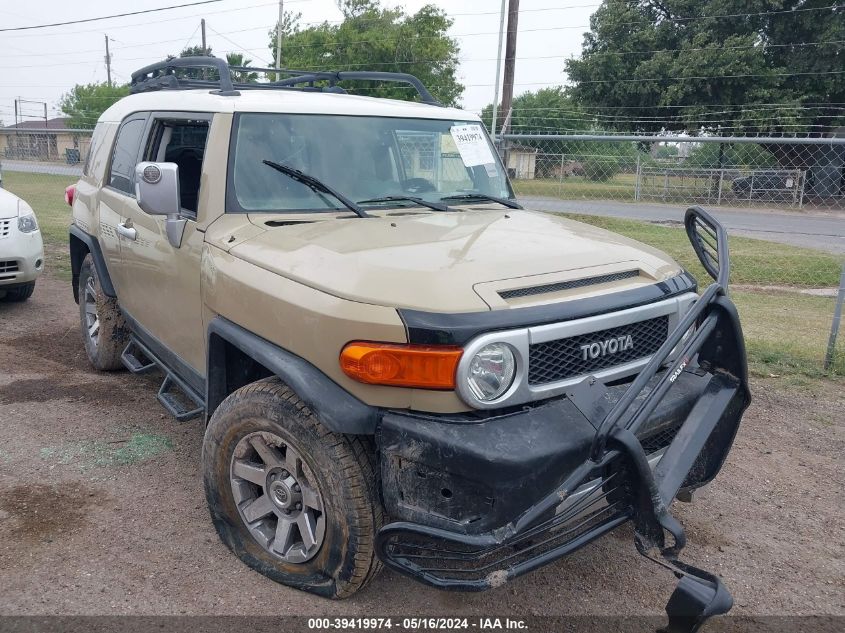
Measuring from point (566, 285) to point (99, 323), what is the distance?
3.91 metres

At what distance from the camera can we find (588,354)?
9.01 ft

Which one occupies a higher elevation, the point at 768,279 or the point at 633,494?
the point at 633,494

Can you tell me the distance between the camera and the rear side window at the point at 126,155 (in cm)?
465

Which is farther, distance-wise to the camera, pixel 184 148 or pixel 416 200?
pixel 184 148

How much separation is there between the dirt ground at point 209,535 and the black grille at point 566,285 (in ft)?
4.32

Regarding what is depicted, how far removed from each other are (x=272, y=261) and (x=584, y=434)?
142 centimetres

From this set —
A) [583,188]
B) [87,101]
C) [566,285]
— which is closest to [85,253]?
[566,285]

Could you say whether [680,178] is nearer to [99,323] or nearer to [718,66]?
[99,323]

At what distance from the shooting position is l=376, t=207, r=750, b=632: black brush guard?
7.74 feet

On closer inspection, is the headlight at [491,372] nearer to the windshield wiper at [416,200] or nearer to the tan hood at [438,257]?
the tan hood at [438,257]

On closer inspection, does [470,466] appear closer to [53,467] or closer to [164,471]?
[164,471]

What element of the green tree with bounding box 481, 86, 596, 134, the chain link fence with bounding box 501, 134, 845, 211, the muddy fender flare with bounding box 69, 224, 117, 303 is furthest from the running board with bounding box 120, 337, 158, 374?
the green tree with bounding box 481, 86, 596, 134

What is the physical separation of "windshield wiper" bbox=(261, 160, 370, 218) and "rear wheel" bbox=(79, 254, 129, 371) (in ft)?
7.26

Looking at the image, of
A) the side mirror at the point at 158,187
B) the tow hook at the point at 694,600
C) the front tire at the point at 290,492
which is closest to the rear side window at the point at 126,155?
the side mirror at the point at 158,187
